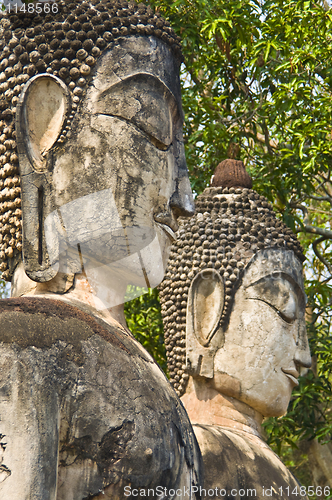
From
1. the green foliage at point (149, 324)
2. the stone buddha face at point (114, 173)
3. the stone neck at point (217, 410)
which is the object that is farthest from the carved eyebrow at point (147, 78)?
the green foliage at point (149, 324)

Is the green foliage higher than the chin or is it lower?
higher

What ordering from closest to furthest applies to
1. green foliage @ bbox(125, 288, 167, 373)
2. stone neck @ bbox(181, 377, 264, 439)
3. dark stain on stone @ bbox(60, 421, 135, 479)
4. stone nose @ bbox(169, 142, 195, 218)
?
dark stain on stone @ bbox(60, 421, 135, 479), stone nose @ bbox(169, 142, 195, 218), stone neck @ bbox(181, 377, 264, 439), green foliage @ bbox(125, 288, 167, 373)

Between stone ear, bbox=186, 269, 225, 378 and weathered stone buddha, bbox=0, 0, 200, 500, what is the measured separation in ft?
4.42

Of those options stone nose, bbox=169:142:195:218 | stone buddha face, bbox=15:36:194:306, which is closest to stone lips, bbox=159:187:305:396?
stone nose, bbox=169:142:195:218

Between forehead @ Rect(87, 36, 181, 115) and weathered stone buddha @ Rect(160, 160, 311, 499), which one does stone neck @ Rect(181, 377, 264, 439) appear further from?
forehead @ Rect(87, 36, 181, 115)

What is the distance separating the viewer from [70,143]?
7.95ft

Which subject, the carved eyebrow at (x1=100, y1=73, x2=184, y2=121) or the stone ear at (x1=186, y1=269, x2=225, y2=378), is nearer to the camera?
the carved eyebrow at (x1=100, y1=73, x2=184, y2=121)

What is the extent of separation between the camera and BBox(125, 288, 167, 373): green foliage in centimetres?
664

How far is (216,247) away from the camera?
4.10 m

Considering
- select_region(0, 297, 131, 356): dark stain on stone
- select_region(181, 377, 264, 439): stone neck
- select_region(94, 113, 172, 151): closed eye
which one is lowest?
select_region(181, 377, 264, 439): stone neck

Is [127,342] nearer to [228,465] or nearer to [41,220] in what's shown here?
[41,220]

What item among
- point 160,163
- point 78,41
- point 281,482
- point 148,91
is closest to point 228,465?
point 281,482

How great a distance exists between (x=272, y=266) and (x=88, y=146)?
1.92 metres

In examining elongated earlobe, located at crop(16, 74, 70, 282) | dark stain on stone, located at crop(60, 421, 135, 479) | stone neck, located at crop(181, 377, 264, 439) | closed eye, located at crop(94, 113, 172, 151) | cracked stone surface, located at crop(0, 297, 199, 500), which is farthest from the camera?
stone neck, located at crop(181, 377, 264, 439)
